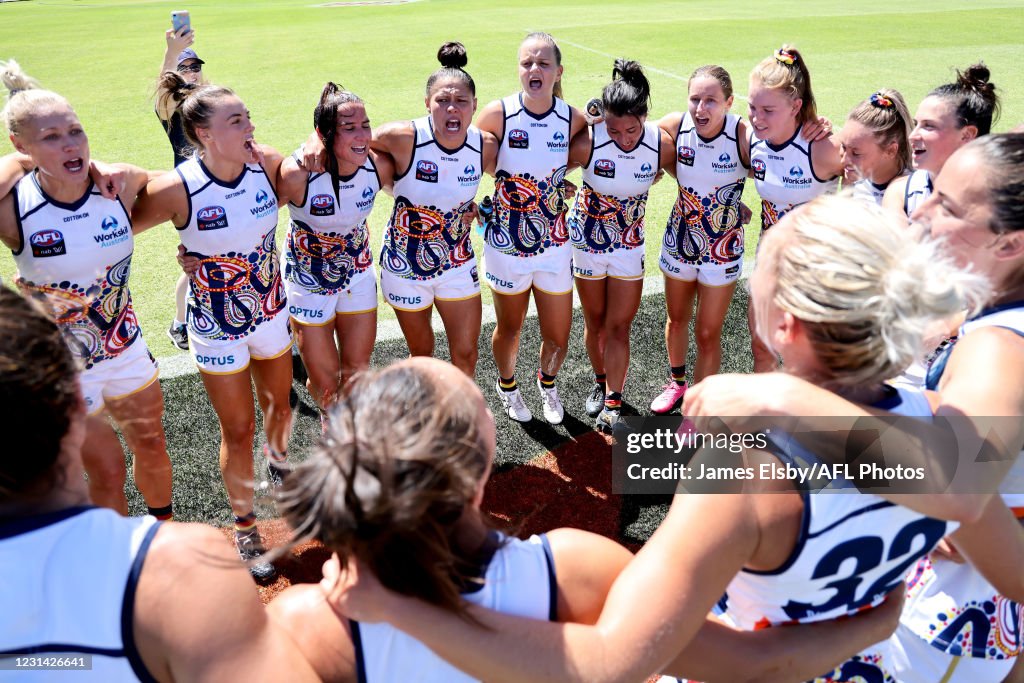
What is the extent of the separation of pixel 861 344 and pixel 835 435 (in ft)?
0.61

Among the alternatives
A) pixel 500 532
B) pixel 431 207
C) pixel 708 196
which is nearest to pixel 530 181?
pixel 431 207

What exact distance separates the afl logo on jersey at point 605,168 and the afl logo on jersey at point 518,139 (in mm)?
441

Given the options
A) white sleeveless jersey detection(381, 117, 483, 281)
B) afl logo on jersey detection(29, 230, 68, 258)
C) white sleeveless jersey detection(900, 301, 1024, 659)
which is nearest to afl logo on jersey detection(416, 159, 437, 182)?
white sleeveless jersey detection(381, 117, 483, 281)

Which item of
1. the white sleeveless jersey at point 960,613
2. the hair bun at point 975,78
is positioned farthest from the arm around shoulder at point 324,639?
the hair bun at point 975,78

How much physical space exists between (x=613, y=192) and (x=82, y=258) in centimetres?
283

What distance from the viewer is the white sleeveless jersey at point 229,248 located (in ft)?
11.8

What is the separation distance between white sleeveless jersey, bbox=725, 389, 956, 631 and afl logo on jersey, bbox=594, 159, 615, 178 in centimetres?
325

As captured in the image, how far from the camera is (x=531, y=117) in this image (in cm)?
461

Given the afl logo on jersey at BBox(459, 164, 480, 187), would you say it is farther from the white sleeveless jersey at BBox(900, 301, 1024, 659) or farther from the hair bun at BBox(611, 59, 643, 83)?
the white sleeveless jersey at BBox(900, 301, 1024, 659)

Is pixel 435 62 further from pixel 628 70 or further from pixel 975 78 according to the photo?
pixel 975 78

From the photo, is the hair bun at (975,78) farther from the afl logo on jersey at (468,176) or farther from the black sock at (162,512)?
the black sock at (162,512)

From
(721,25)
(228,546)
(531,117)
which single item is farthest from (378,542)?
(721,25)

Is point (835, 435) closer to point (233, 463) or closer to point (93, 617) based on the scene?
point (93, 617)

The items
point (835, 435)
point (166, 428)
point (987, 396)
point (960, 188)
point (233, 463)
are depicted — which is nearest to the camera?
point (835, 435)
